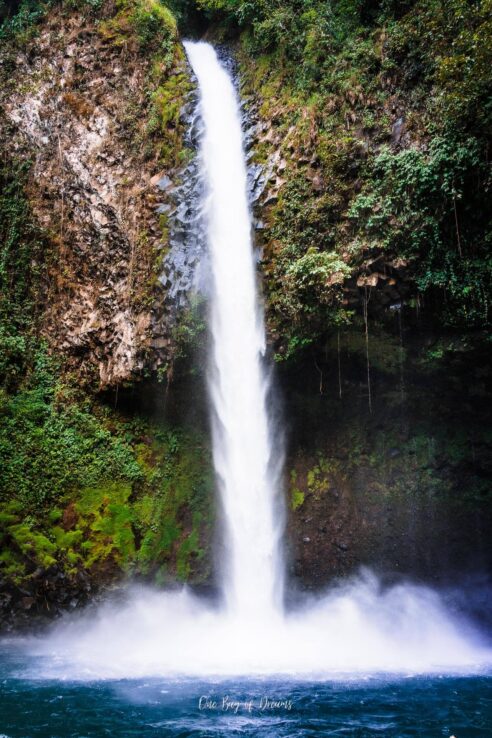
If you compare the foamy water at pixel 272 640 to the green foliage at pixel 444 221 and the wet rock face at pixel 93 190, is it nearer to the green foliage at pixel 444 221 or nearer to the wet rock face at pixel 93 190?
the wet rock face at pixel 93 190

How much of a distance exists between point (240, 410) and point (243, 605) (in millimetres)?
3970

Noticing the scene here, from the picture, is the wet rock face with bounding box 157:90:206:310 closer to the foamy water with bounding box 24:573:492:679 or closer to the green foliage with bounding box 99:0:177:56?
the green foliage with bounding box 99:0:177:56

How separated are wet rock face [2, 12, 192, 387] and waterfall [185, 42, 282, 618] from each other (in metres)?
1.35

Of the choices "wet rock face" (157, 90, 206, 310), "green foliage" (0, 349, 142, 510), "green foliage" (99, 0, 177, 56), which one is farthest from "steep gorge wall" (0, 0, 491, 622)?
"green foliage" (99, 0, 177, 56)

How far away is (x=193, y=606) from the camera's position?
34.3ft

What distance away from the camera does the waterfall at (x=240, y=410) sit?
33.4 feet

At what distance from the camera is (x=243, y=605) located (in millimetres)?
9867

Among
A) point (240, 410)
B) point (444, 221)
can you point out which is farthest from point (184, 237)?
point (444, 221)

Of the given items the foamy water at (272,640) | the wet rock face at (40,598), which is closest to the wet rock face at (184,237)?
the wet rock face at (40,598)

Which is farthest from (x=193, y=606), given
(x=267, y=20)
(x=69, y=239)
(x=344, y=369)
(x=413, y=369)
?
(x=267, y=20)

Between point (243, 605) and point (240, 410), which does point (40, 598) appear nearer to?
point (243, 605)

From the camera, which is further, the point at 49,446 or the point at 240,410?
the point at 49,446

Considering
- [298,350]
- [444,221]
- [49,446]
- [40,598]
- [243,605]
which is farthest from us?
[49,446]

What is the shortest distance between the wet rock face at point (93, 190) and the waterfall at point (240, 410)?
135cm
